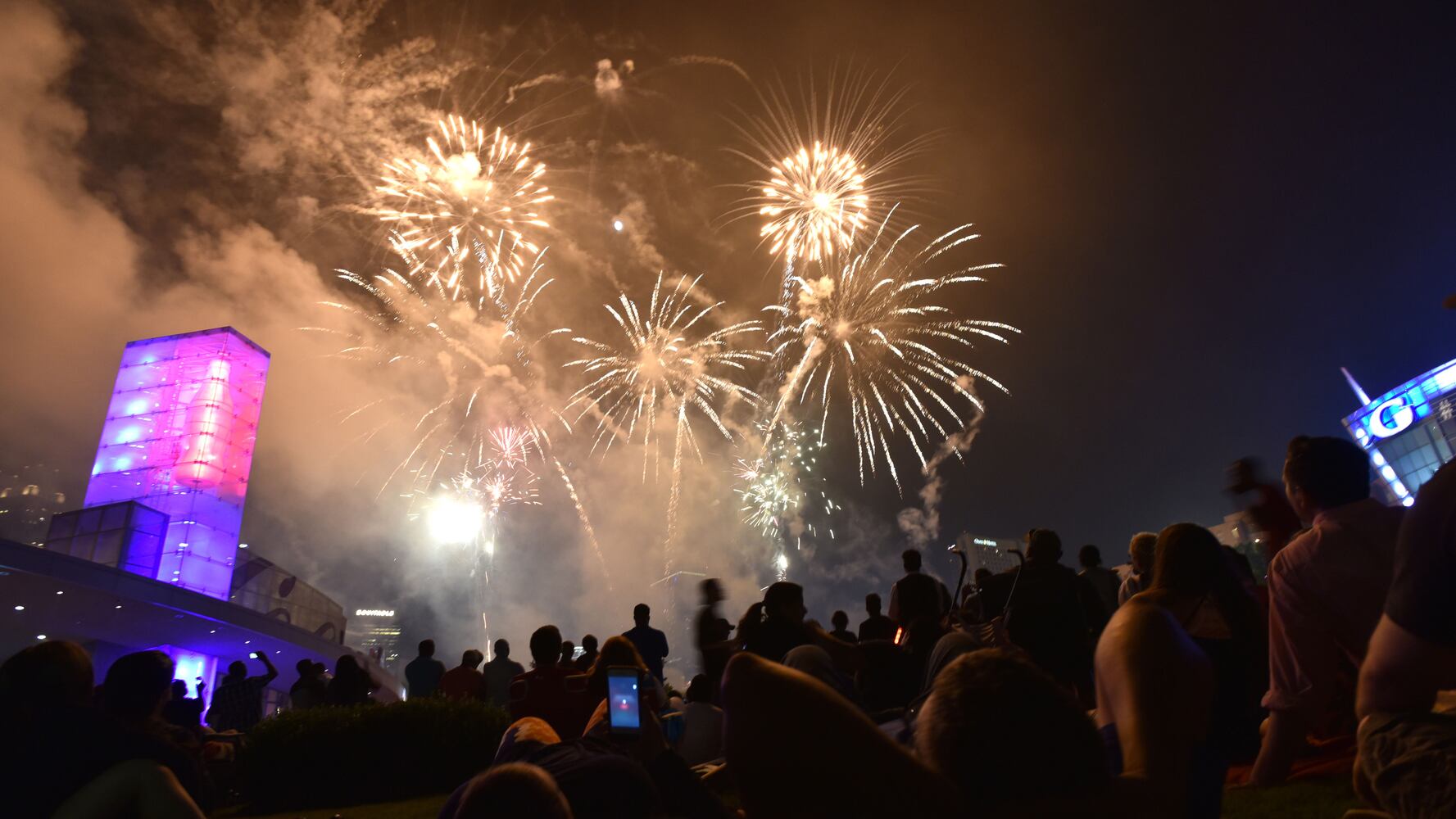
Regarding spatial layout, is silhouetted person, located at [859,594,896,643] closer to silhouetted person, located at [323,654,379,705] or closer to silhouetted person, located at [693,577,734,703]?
silhouetted person, located at [693,577,734,703]

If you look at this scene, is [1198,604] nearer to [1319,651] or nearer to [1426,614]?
[1319,651]

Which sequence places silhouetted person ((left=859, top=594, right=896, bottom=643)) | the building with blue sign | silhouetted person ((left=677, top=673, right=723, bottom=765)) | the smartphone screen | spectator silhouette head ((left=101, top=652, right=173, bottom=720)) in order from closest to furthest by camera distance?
the smartphone screen → spectator silhouette head ((left=101, top=652, right=173, bottom=720)) → silhouetted person ((left=677, top=673, right=723, bottom=765)) → silhouetted person ((left=859, top=594, right=896, bottom=643)) → the building with blue sign

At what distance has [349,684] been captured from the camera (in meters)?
10.9

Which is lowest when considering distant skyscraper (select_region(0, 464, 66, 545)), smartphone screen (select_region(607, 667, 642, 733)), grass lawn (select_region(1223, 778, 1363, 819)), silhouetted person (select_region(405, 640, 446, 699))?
grass lawn (select_region(1223, 778, 1363, 819))

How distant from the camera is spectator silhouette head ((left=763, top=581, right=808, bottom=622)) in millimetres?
5930

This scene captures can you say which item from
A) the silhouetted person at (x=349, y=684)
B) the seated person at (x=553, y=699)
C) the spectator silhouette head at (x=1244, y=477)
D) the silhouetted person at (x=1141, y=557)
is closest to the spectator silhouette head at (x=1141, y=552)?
the silhouetted person at (x=1141, y=557)

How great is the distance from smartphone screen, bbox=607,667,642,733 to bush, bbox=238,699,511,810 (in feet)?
A: 24.2

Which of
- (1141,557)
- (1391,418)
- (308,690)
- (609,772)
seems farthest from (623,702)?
(1391,418)

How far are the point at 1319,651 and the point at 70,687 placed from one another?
601cm

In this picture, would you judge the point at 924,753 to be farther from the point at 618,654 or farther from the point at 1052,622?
the point at 1052,622

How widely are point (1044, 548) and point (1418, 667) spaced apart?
437cm

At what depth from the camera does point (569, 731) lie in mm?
5754

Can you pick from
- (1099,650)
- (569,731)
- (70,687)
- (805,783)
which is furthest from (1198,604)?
(70,687)

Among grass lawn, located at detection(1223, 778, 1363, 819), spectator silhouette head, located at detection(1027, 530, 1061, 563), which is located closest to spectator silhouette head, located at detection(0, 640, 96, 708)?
grass lawn, located at detection(1223, 778, 1363, 819)
